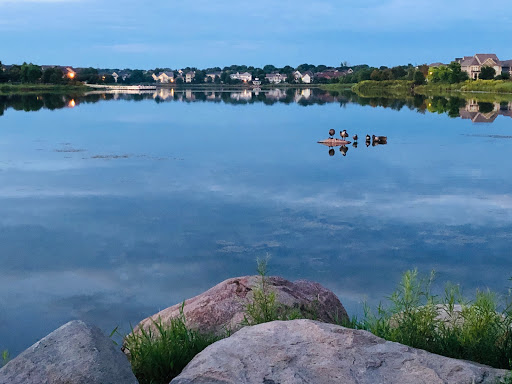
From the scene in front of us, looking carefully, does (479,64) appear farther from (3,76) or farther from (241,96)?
(3,76)

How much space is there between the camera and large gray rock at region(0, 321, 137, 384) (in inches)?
196

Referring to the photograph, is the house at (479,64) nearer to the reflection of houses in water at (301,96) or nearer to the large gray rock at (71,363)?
the reflection of houses in water at (301,96)

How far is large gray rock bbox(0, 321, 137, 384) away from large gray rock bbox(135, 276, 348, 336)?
2.13 metres

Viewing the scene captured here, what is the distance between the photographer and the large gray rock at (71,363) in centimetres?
498

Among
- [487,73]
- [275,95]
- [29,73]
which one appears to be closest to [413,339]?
[275,95]

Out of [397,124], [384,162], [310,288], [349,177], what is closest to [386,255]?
[310,288]

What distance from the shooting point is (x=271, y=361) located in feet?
17.9

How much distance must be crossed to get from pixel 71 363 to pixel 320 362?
6.91 ft

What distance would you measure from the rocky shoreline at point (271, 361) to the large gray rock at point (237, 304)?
1.44 m

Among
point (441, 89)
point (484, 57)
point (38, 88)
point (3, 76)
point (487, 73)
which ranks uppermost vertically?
point (484, 57)

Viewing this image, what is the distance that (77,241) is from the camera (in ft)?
50.4

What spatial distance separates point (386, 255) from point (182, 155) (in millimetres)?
19887

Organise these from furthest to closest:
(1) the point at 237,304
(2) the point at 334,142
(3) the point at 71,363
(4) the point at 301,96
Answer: (4) the point at 301,96, (2) the point at 334,142, (1) the point at 237,304, (3) the point at 71,363

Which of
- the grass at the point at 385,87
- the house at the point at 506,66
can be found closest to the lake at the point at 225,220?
the grass at the point at 385,87
